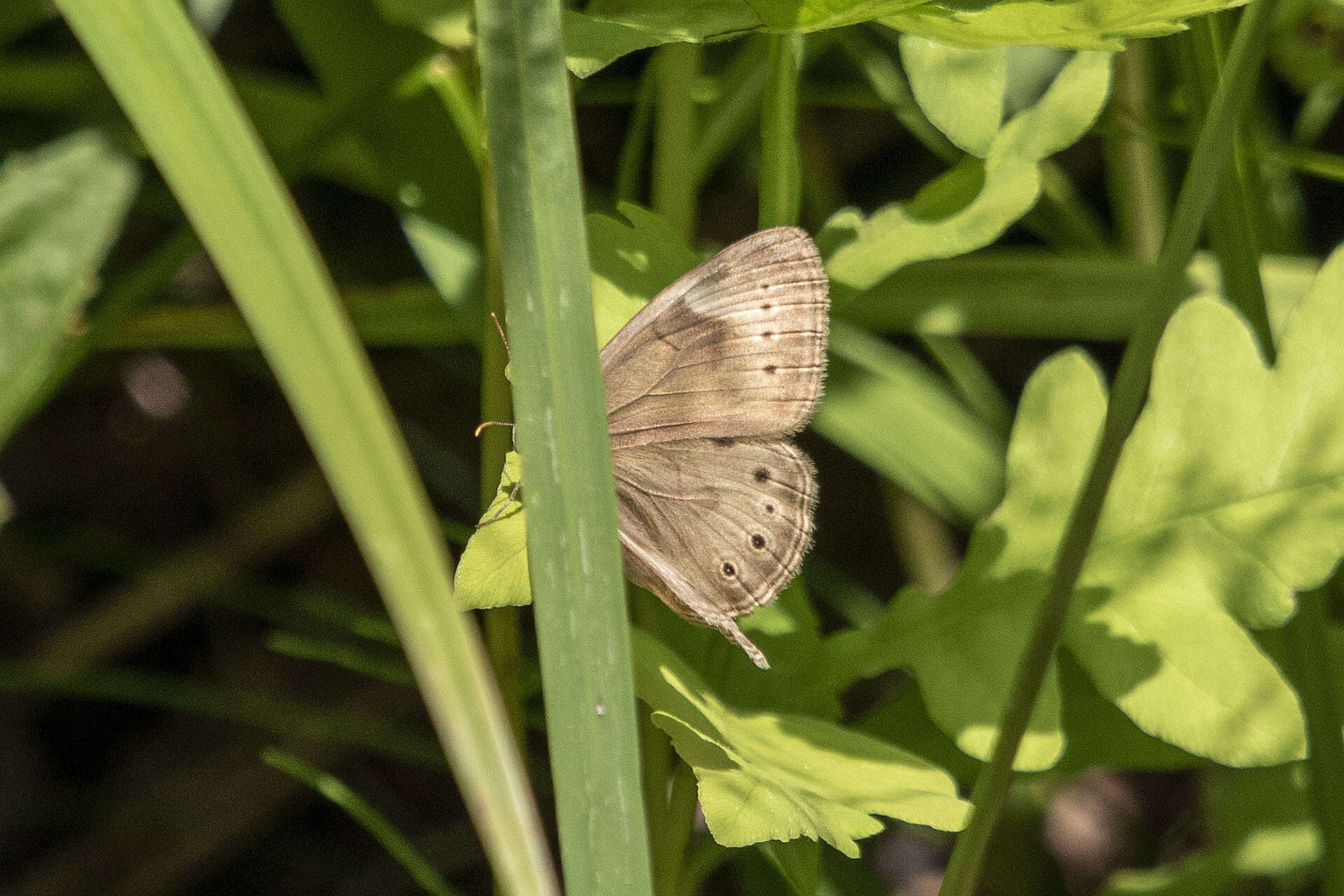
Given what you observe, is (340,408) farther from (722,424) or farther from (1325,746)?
(1325,746)

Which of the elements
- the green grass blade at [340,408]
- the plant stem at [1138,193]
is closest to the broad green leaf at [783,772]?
the green grass blade at [340,408]

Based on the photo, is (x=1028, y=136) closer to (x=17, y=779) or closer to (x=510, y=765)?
(x=510, y=765)

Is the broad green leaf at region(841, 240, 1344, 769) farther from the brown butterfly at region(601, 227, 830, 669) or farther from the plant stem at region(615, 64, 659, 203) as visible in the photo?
the plant stem at region(615, 64, 659, 203)

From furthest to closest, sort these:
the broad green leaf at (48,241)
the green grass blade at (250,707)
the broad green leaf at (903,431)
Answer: the green grass blade at (250,707)
the broad green leaf at (903,431)
the broad green leaf at (48,241)

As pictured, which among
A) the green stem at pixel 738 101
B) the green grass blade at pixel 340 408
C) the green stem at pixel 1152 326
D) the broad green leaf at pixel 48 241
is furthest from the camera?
the green stem at pixel 738 101

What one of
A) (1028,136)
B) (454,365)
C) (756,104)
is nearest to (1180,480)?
(1028,136)

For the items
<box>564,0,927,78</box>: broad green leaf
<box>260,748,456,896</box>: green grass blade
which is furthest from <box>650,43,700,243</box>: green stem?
<box>260,748,456,896</box>: green grass blade

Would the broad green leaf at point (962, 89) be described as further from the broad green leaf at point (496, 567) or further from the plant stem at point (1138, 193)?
the plant stem at point (1138, 193)
